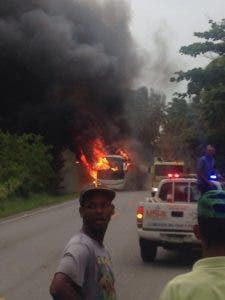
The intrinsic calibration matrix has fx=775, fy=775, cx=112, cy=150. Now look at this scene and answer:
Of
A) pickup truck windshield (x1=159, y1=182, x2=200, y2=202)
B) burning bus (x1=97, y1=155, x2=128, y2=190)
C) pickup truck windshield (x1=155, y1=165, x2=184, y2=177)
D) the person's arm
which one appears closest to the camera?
the person's arm

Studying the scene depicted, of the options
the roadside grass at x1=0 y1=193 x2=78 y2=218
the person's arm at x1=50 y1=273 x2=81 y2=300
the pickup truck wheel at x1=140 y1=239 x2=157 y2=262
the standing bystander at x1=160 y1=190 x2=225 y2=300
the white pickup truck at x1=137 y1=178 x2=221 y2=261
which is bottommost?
the roadside grass at x1=0 y1=193 x2=78 y2=218

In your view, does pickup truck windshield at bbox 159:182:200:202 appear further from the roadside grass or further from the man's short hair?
the roadside grass

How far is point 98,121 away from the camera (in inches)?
1606

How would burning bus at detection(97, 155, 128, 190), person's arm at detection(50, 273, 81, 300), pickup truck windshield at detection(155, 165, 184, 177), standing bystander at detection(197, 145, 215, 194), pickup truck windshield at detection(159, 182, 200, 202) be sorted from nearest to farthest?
person's arm at detection(50, 273, 81, 300) → standing bystander at detection(197, 145, 215, 194) → pickup truck windshield at detection(159, 182, 200, 202) → pickup truck windshield at detection(155, 165, 184, 177) → burning bus at detection(97, 155, 128, 190)

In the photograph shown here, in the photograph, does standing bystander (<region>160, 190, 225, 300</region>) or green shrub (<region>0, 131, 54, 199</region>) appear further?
green shrub (<region>0, 131, 54, 199</region>)

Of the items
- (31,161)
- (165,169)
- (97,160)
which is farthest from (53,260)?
(97,160)

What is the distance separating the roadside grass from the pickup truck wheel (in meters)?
12.1

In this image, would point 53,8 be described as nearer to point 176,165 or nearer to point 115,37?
point 115,37

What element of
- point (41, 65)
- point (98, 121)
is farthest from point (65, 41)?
point (98, 121)

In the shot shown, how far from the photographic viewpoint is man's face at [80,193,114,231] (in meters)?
3.69

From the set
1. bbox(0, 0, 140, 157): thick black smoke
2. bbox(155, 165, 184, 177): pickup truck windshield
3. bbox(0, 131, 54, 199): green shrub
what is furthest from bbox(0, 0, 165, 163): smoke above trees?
bbox(155, 165, 184, 177): pickup truck windshield

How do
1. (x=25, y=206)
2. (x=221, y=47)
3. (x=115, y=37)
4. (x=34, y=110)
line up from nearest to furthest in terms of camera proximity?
(x=25, y=206) < (x=221, y=47) < (x=34, y=110) < (x=115, y=37)

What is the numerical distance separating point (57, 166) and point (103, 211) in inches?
1398

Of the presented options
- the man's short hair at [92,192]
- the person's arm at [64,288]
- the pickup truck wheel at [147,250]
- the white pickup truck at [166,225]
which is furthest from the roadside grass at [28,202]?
the person's arm at [64,288]
